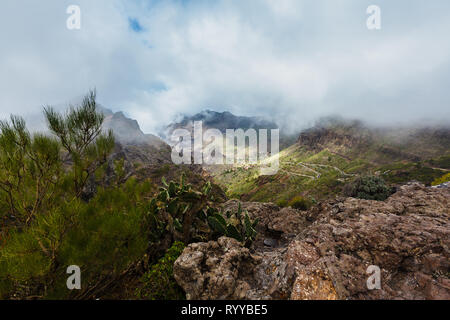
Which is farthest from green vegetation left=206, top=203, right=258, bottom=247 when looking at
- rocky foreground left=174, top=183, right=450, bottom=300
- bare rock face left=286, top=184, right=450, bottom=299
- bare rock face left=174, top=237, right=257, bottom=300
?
bare rock face left=286, top=184, right=450, bottom=299

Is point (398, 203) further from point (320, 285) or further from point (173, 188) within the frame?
point (173, 188)

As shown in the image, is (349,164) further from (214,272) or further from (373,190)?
(214,272)

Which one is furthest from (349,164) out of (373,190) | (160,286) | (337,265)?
(160,286)

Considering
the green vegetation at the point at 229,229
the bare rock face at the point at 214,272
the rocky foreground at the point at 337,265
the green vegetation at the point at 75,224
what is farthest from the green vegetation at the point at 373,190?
the bare rock face at the point at 214,272

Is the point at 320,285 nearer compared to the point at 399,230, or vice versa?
the point at 320,285

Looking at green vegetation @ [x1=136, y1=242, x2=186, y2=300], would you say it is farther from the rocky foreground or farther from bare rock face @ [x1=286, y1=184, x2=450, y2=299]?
bare rock face @ [x1=286, y1=184, x2=450, y2=299]

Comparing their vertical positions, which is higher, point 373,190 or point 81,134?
point 81,134

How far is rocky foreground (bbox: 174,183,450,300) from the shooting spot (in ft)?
10.5

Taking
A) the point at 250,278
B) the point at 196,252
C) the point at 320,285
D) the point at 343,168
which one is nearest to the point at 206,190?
the point at 196,252

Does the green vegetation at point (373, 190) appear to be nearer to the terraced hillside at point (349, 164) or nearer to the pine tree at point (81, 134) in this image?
the pine tree at point (81, 134)

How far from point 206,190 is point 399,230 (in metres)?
5.23

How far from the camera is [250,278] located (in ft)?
13.2

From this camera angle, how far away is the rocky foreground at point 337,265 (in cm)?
321

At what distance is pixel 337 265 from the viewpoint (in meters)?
3.54
